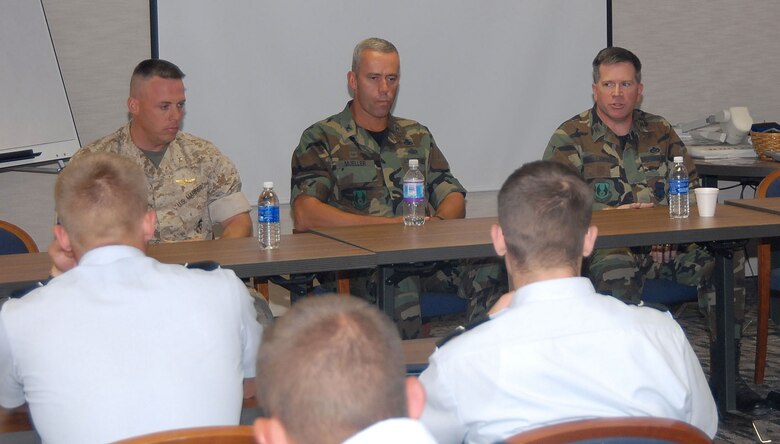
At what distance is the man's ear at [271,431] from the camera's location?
3.49 feet

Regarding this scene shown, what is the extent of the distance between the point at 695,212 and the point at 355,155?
147 centimetres

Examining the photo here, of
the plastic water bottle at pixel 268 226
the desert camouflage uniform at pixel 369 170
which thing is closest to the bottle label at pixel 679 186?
the desert camouflage uniform at pixel 369 170

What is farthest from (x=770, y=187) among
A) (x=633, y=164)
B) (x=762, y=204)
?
(x=633, y=164)

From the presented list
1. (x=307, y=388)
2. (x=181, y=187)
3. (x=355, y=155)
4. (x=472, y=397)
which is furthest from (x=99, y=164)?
(x=355, y=155)

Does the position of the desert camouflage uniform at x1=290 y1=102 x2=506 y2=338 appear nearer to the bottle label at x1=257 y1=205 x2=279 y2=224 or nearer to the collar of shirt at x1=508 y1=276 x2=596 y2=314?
the bottle label at x1=257 y1=205 x2=279 y2=224

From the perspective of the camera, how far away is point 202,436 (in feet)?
4.39

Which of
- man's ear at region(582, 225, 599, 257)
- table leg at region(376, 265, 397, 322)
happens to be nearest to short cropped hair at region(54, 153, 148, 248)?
man's ear at region(582, 225, 599, 257)

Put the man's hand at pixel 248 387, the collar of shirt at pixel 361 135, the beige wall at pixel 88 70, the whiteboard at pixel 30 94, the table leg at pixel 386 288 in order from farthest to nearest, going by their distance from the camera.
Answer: the beige wall at pixel 88 70
the whiteboard at pixel 30 94
the collar of shirt at pixel 361 135
the table leg at pixel 386 288
the man's hand at pixel 248 387

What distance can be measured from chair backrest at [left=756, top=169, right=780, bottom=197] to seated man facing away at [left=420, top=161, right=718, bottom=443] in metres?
2.78

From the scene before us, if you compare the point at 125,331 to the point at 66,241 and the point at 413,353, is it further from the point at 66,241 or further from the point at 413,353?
the point at 413,353

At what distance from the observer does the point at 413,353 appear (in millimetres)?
2344

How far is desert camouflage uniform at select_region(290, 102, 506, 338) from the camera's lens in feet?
13.8

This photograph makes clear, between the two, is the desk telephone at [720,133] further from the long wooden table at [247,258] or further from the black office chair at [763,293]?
the long wooden table at [247,258]

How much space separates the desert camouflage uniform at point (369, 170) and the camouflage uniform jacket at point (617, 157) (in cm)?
53
